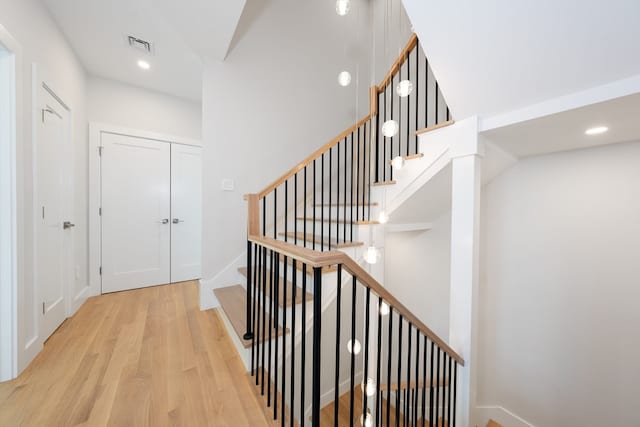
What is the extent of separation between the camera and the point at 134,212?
10.0 ft

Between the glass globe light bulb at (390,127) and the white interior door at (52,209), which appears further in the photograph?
the white interior door at (52,209)

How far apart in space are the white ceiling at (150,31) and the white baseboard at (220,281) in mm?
2202

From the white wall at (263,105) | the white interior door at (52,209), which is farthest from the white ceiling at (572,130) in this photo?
the white interior door at (52,209)

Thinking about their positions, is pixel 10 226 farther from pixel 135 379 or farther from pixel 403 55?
pixel 403 55

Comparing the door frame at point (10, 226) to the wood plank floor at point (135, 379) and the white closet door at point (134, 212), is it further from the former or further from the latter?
the white closet door at point (134, 212)

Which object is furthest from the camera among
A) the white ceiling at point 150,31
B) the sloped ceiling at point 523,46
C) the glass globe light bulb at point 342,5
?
the white ceiling at point 150,31

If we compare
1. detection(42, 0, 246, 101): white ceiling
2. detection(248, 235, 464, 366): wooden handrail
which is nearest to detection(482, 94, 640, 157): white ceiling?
detection(248, 235, 464, 366): wooden handrail

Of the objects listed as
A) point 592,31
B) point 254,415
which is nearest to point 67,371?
point 254,415

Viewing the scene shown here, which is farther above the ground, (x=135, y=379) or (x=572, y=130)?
(x=572, y=130)

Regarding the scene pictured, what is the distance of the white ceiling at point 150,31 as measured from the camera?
1940 millimetres

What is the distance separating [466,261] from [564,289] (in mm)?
1103

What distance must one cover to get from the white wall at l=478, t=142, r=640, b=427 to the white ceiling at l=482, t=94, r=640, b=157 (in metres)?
0.23

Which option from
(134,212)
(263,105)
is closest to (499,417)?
(263,105)

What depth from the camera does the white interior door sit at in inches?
71.8
